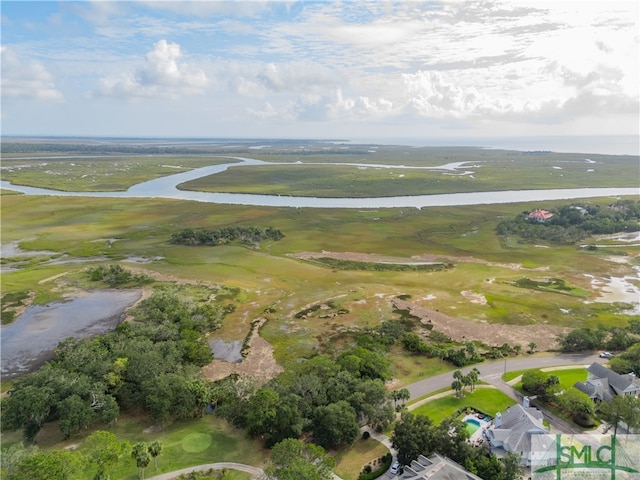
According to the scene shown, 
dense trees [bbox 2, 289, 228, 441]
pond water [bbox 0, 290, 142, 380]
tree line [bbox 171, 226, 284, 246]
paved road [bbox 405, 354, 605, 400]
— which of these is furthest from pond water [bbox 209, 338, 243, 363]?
tree line [bbox 171, 226, 284, 246]

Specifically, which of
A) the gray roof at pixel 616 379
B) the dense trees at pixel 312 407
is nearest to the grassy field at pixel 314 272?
the dense trees at pixel 312 407

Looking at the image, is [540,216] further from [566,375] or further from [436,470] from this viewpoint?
[436,470]

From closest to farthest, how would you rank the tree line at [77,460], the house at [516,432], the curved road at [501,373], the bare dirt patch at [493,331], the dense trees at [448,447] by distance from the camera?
1. the tree line at [77,460]
2. the dense trees at [448,447]
3. the house at [516,432]
4. the curved road at [501,373]
5. the bare dirt patch at [493,331]

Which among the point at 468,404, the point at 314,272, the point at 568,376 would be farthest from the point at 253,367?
the point at 568,376

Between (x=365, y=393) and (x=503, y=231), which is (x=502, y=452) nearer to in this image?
(x=365, y=393)

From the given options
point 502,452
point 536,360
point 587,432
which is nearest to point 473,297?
point 536,360

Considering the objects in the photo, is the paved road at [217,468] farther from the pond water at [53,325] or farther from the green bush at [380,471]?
the pond water at [53,325]
